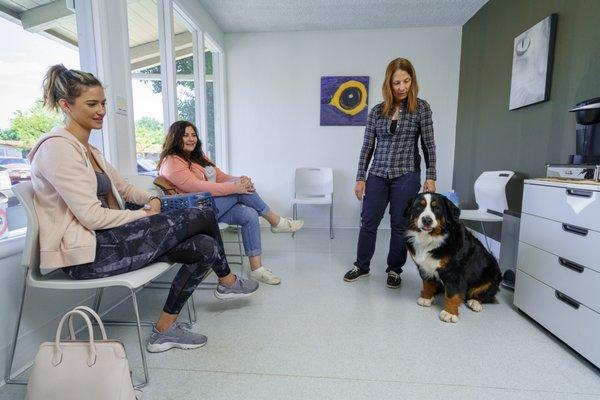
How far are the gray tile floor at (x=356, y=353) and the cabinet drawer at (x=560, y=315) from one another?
0.07 m

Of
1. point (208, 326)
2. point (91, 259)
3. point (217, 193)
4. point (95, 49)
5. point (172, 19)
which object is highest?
point (172, 19)

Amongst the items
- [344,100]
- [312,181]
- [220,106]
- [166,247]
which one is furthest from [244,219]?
[344,100]

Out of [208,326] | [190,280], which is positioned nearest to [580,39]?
[190,280]

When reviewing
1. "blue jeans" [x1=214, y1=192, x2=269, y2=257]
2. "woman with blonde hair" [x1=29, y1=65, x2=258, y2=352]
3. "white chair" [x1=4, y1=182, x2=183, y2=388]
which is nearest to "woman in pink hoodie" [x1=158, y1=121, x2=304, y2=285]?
"blue jeans" [x1=214, y1=192, x2=269, y2=257]

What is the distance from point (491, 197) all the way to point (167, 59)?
111 inches

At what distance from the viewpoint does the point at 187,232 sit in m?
1.34

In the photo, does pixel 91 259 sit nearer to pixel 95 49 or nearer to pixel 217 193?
pixel 217 193

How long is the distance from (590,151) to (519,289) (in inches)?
32.0

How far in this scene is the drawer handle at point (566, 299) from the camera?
1.37m

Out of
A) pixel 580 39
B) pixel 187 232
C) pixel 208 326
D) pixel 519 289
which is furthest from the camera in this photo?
pixel 580 39

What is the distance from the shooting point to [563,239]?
1.44 m

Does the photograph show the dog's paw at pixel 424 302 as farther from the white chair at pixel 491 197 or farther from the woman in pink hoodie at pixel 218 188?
the woman in pink hoodie at pixel 218 188

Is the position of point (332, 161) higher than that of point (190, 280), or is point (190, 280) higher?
point (332, 161)

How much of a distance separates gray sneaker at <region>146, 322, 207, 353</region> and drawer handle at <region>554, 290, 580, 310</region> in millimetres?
1631
